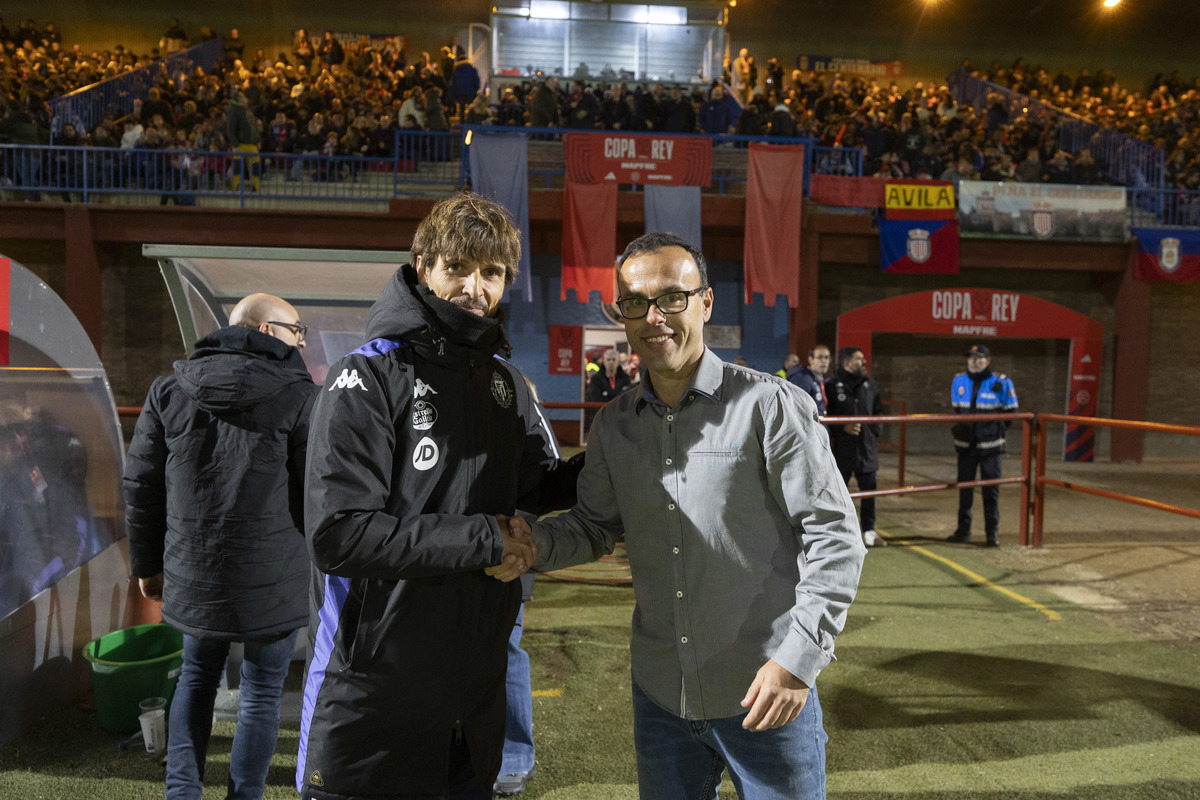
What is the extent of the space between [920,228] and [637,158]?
536 centimetres

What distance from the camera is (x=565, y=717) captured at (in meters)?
3.78

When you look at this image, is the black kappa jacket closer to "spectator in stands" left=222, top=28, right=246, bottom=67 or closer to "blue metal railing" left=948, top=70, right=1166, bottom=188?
Answer: "blue metal railing" left=948, top=70, right=1166, bottom=188

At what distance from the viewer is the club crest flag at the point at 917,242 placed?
14.4 meters

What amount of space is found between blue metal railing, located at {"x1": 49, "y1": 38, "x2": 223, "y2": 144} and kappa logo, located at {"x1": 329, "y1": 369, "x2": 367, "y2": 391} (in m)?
16.9

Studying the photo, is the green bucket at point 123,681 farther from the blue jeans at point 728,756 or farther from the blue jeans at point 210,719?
the blue jeans at point 728,756

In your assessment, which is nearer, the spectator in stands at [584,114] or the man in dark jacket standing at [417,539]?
the man in dark jacket standing at [417,539]

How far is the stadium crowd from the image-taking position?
1566cm

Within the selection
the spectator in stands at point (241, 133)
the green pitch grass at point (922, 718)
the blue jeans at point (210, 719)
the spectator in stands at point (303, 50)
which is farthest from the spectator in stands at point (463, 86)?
the blue jeans at point (210, 719)

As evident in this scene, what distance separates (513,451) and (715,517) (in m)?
0.50

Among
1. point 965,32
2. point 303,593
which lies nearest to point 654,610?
point 303,593

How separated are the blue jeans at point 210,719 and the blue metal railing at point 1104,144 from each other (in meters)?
18.5

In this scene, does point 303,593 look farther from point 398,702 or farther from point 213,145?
point 213,145

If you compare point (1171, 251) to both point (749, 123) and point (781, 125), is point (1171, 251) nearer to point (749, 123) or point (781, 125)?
point (781, 125)

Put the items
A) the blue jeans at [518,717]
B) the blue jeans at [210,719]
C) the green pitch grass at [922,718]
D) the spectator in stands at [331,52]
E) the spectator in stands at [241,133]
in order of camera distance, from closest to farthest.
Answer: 1. the blue jeans at [210,719]
2. the blue jeans at [518,717]
3. the green pitch grass at [922,718]
4. the spectator in stands at [241,133]
5. the spectator in stands at [331,52]
